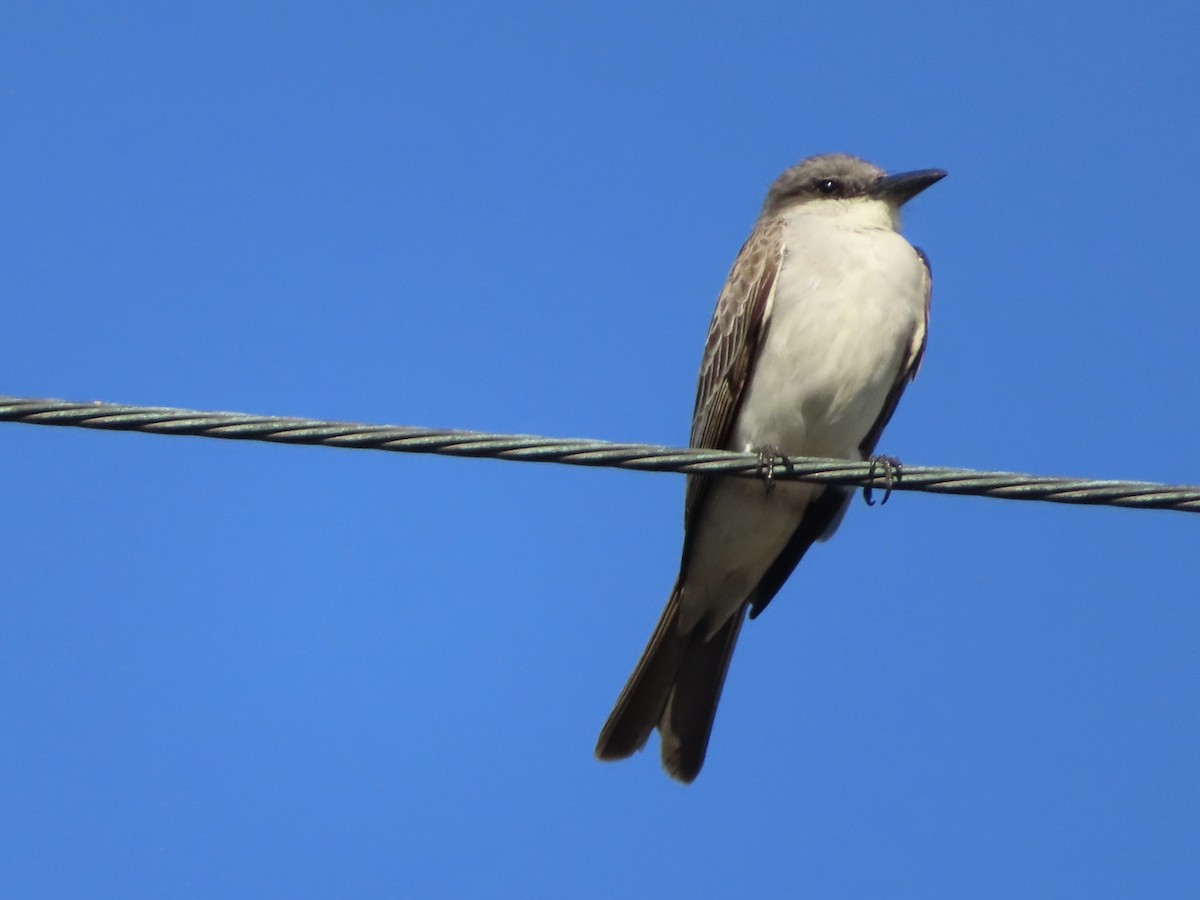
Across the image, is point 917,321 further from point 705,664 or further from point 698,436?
point 705,664

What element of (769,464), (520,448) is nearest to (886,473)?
(769,464)

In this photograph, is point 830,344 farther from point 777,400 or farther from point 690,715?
point 690,715

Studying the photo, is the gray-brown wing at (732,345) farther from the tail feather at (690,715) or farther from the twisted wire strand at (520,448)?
the twisted wire strand at (520,448)

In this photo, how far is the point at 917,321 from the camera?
23.5 feet

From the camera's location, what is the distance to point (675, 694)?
739 centimetres

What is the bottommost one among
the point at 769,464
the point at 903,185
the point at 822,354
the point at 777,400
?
the point at 769,464

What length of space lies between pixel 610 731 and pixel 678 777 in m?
0.43

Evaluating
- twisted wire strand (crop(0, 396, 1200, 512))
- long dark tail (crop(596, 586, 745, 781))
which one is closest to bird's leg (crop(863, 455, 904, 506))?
twisted wire strand (crop(0, 396, 1200, 512))

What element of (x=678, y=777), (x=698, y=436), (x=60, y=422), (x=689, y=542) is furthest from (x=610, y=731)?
(x=60, y=422)

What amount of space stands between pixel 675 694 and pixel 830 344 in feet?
5.82

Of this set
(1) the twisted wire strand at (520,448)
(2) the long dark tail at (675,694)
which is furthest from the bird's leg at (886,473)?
(2) the long dark tail at (675,694)

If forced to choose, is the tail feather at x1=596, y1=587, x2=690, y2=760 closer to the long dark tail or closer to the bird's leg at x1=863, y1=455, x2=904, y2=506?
the long dark tail

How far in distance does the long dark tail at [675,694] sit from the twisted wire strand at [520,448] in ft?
8.18

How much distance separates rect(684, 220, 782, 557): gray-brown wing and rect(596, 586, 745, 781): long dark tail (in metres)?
0.48
